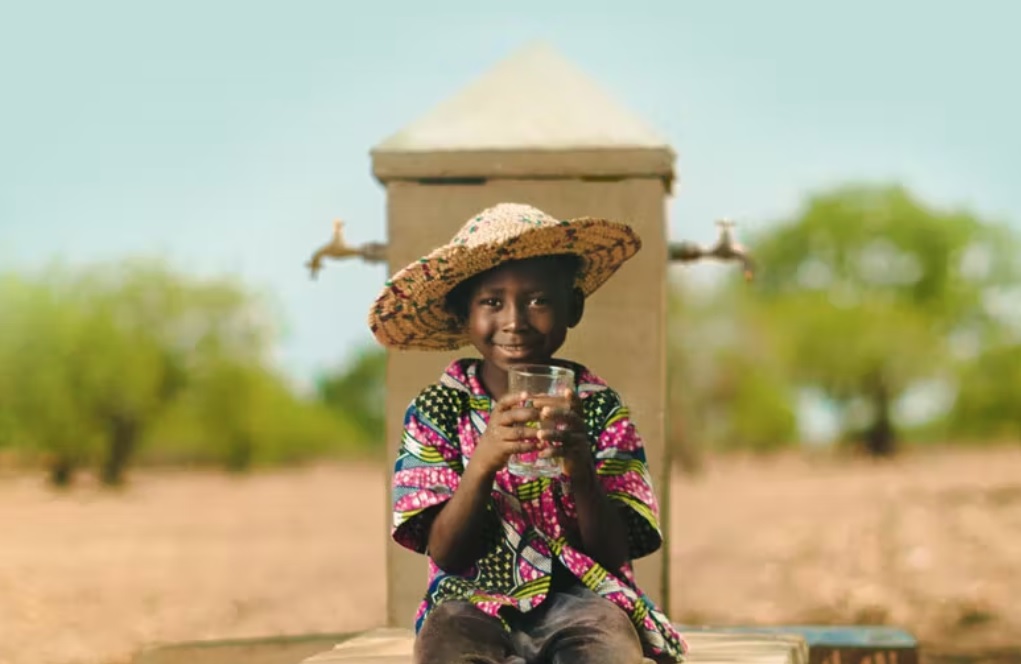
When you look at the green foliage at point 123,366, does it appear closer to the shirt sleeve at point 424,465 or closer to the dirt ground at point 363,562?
the dirt ground at point 363,562

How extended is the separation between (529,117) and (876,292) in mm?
29700

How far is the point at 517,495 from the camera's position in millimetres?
2887

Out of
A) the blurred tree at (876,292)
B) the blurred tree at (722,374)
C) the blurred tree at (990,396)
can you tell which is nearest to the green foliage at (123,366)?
the blurred tree at (722,374)

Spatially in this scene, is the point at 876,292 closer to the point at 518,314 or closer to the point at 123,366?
the point at 123,366

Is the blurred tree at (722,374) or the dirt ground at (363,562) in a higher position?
the blurred tree at (722,374)

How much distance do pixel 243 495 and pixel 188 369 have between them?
3.08 m

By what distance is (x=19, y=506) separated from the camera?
60.3 ft

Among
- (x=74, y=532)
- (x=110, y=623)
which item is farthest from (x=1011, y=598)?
(x=74, y=532)

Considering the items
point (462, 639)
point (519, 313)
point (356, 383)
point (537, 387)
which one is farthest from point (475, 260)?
point (356, 383)

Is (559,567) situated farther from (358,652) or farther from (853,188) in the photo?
(853,188)

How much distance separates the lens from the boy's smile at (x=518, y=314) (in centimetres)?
282

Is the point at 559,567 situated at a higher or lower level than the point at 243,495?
higher

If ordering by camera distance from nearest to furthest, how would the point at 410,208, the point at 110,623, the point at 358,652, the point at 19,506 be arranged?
the point at 358,652 < the point at 410,208 < the point at 110,623 < the point at 19,506

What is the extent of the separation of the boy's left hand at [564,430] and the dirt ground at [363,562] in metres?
5.26
